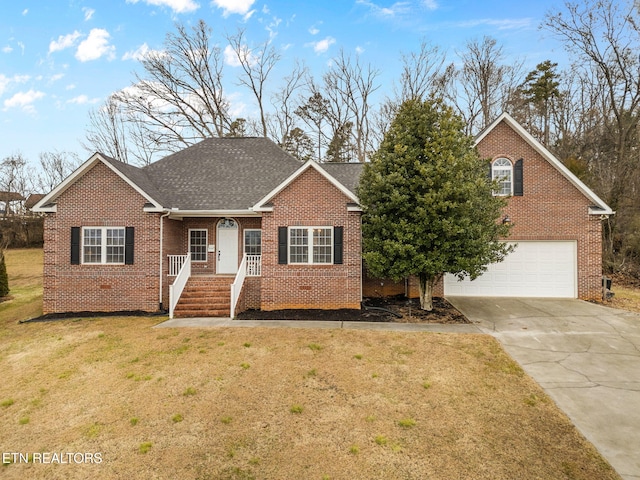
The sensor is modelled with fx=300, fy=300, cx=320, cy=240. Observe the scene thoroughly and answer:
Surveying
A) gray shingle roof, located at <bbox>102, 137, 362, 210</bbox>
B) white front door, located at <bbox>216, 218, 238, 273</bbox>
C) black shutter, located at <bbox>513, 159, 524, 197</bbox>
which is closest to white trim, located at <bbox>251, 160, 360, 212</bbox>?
gray shingle roof, located at <bbox>102, 137, 362, 210</bbox>

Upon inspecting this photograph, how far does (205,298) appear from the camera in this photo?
10.8 m

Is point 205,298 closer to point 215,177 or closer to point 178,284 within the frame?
point 178,284

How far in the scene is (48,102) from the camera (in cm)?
1941

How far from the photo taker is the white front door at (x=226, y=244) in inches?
506

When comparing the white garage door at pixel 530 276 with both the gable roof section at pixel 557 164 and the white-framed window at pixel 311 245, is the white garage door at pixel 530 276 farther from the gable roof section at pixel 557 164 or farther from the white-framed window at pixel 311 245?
the white-framed window at pixel 311 245

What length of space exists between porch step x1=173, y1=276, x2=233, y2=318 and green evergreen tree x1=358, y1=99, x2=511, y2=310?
5.28m

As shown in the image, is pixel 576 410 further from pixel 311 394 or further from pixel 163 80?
pixel 163 80

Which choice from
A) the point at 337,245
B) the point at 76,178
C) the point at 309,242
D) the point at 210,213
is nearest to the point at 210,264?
the point at 210,213

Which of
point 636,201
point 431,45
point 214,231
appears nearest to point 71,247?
point 214,231

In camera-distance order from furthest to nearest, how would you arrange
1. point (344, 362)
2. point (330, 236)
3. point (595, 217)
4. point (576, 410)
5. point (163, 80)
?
1. point (163, 80)
2. point (595, 217)
3. point (330, 236)
4. point (344, 362)
5. point (576, 410)

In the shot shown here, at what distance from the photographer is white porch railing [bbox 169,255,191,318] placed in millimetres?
10180

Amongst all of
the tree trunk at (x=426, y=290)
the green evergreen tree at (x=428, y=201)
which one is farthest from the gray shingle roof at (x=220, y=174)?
the tree trunk at (x=426, y=290)

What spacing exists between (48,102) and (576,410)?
28.6 meters

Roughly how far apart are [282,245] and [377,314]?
4093 mm
